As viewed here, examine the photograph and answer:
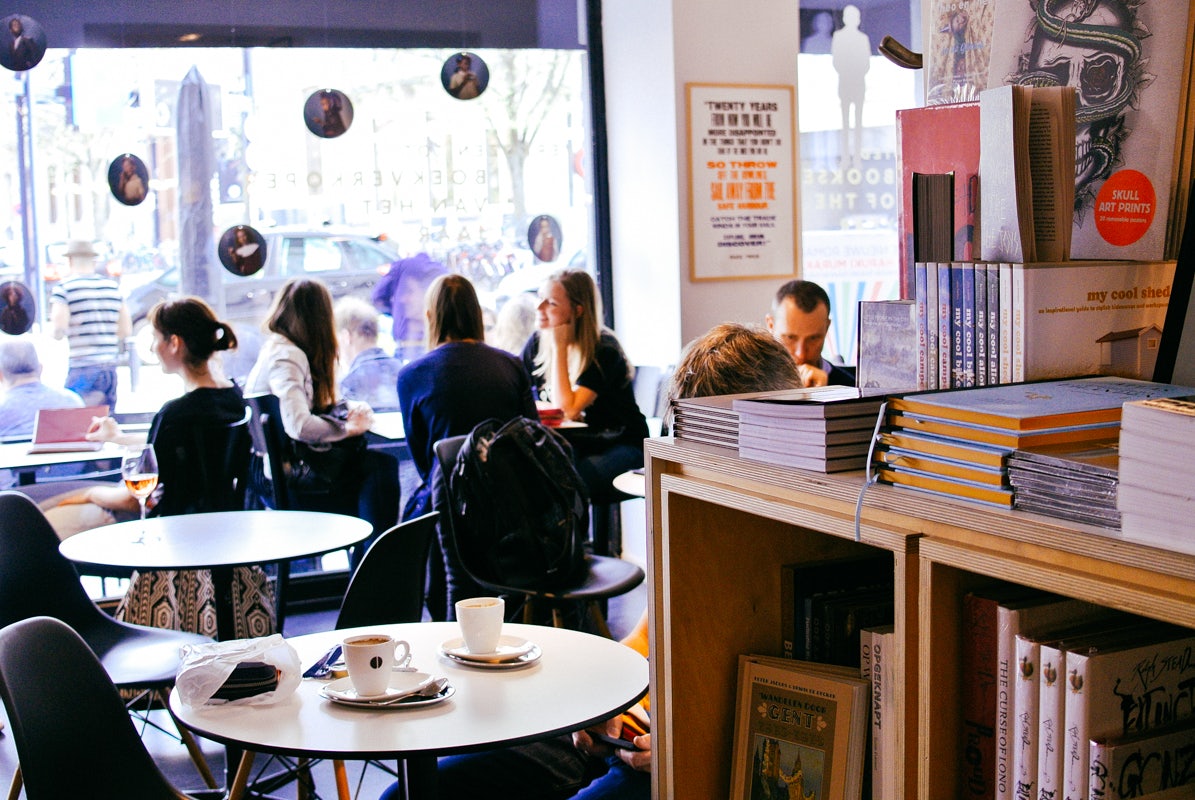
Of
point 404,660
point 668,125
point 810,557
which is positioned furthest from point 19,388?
point 810,557

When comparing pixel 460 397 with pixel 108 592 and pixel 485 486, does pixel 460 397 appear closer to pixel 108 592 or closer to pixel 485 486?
pixel 485 486

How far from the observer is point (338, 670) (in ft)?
6.79

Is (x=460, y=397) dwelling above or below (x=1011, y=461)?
below

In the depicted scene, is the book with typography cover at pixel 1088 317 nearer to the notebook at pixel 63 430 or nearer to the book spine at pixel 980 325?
the book spine at pixel 980 325

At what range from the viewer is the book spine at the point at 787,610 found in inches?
60.4

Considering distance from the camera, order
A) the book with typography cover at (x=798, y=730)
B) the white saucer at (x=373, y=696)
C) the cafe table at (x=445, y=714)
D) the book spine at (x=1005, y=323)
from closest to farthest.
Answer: the book spine at (x=1005, y=323)
the book with typography cover at (x=798, y=730)
the cafe table at (x=445, y=714)
the white saucer at (x=373, y=696)

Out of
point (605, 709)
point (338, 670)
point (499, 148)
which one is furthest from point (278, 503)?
point (605, 709)

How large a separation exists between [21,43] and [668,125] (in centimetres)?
275

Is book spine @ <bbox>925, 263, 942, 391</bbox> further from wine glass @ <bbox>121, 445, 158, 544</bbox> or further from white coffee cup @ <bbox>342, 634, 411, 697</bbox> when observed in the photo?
wine glass @ <bbox>121, 445, 158, 544</bbox>

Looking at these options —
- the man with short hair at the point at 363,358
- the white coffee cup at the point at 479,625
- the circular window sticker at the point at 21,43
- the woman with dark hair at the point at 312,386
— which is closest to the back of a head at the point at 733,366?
the white coffee cup at the point at 479,625

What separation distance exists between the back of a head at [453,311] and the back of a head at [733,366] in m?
2.67

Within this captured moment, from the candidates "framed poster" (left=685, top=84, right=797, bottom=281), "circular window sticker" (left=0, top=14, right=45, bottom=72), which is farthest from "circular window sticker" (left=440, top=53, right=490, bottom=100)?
"circular window sticker" (left=0, top=14, right=45, bottom=72)

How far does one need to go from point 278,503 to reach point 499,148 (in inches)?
81.3

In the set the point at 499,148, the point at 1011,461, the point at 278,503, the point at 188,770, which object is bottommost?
the point at 188,770
